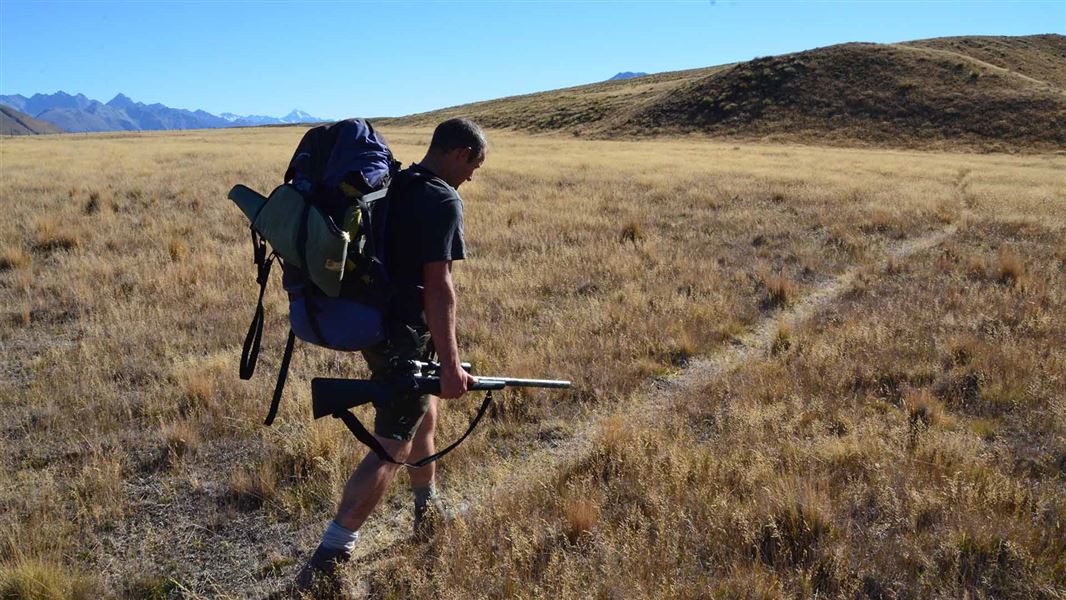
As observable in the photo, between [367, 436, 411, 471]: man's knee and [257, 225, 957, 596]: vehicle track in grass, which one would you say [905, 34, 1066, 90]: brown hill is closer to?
[257, 225, 957, 596]: vehicle track in grass

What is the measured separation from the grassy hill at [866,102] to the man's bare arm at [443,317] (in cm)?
4997

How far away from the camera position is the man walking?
8.96ft

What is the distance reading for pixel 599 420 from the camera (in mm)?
4891

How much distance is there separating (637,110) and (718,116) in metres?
8.77

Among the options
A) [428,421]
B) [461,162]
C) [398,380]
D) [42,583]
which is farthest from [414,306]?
[42,583]

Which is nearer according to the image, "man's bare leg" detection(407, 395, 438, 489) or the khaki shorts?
the khaki shorts

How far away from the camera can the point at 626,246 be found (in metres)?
10.7

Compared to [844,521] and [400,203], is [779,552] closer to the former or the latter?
[844,521]

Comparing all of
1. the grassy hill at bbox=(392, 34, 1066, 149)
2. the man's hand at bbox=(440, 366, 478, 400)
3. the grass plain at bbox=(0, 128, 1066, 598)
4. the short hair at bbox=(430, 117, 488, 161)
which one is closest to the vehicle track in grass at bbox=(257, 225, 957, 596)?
the grass plain at bbox=(0, 128, 1066, 598)

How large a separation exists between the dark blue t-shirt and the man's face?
0.35 feet

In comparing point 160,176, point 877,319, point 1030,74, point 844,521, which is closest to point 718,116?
point 1030,74

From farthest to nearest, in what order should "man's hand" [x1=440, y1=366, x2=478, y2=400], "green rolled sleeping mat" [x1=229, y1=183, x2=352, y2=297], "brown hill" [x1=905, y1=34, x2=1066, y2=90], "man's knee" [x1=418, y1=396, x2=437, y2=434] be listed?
"brown hill" [x1=905, y1=34, x2=1066, y2=90] < "man's knee" [x1=418, y1=396, x2=437, y2=434] < "man's hand" [x1=440, y1=366, x2=478, y2=400] < "green rolled sleeping mat" [x1=229, y1=183, x2=352, y2=297]

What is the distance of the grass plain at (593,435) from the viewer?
3.14m

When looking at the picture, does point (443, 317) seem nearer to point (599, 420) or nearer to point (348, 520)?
point (348, 520)
